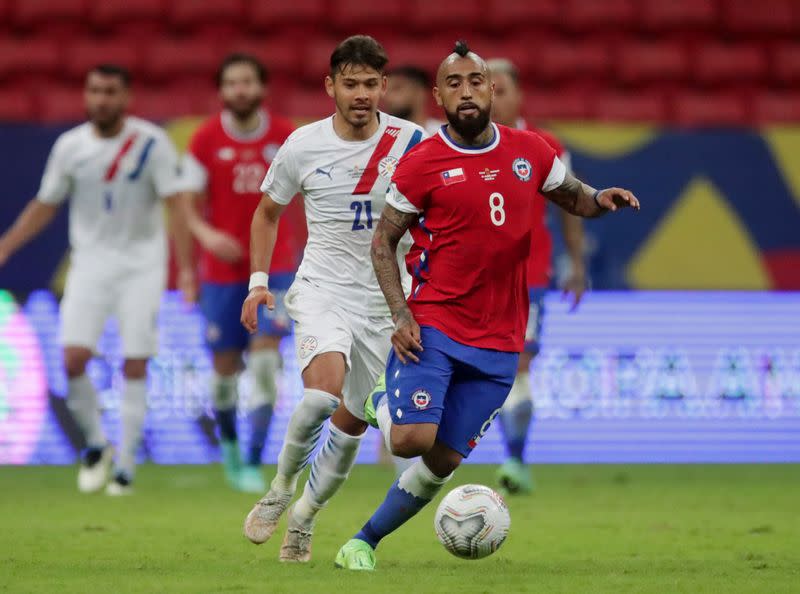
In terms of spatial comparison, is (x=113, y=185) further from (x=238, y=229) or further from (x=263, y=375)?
(x=263, y=375)

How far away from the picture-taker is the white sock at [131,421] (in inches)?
384

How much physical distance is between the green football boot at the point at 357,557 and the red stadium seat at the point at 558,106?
888cm

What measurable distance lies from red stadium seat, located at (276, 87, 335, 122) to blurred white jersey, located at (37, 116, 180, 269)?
3.79 metres

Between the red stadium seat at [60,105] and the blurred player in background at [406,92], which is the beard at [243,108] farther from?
the red stadium seat at [60,105]

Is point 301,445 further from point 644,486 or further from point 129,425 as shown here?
point 644,486

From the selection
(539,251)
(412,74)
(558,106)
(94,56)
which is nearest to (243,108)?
(412,74)

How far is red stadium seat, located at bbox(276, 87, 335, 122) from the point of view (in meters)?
13.7

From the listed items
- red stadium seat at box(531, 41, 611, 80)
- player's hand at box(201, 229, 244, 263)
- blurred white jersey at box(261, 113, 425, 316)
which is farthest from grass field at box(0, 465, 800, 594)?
red stadium seat at box(531, 41, 611, 80)

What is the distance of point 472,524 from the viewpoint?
19.1 feet

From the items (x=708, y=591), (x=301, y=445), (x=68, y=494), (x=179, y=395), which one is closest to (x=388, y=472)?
(x=179, y=395)

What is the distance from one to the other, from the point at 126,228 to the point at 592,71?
21.7ft

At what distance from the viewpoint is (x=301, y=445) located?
20.7ft

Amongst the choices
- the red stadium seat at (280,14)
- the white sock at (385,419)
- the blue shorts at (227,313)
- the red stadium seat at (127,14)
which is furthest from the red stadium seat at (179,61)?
the white sock at (385,419)

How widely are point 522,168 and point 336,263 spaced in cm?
101
